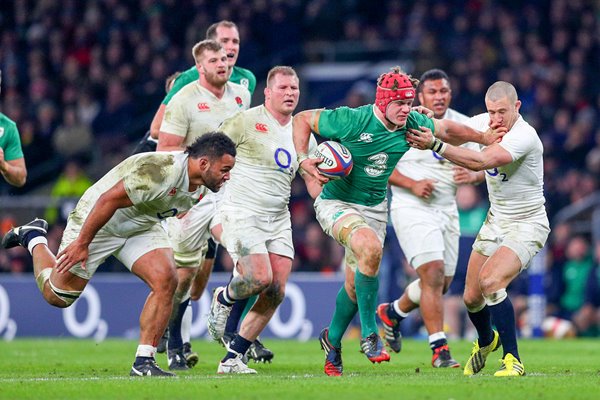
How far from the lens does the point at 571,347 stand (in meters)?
16.4

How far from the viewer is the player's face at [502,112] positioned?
439 inches

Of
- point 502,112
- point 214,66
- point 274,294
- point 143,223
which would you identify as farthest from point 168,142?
point 502,112

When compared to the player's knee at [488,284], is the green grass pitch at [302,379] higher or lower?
lower

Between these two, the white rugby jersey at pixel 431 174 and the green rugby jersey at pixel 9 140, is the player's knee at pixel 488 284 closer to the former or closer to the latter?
the white rugby jersey at pixel 431 174

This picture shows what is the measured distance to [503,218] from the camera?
11.5 meters

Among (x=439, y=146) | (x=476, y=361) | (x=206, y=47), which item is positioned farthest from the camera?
(x=206, y=47)

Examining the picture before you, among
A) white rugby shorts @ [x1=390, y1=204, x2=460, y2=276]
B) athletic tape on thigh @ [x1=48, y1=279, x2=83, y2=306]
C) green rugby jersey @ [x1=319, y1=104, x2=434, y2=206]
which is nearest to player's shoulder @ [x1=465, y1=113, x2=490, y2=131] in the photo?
green rugby jersey @ [x1=319, y1=104, x2=434, y2=206]

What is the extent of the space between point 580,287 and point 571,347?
3631 mm

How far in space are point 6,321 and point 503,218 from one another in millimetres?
10725

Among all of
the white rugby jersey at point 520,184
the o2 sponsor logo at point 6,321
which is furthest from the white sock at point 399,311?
the o2 sponsor logo at point 6,321

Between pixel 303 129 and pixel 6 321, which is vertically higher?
pixel 303 129

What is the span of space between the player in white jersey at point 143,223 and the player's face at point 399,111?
1.72m

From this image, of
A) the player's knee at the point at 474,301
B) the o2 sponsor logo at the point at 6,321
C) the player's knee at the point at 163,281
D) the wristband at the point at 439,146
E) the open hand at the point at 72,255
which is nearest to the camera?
the open hand at the point at 72,255

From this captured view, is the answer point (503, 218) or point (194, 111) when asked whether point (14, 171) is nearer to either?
point (194, 111)
